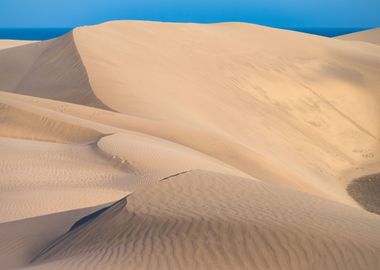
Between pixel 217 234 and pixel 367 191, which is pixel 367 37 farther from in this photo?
pixel 217 234

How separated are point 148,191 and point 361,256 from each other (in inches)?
104

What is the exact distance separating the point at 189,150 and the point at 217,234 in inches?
275

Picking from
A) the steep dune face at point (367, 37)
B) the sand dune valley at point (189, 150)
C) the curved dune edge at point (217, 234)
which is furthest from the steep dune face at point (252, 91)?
the steep dune face at point (367, 37)

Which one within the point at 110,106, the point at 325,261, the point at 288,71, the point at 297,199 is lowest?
the point at 288,71

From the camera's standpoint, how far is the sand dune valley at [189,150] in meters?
5.55

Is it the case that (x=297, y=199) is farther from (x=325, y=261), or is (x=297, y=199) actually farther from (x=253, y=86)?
(x=253, y=86)

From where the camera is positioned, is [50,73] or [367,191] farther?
[50,73]

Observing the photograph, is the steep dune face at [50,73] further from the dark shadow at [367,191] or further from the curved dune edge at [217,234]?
the curved dune edge at [217,234]

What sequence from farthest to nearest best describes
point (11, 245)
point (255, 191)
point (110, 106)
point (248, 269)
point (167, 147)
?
point (110, 106) → point (167, 147) → point (255, 191) → point (11, 245) → point (248, 269)

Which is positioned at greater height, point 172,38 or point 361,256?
point 361,256

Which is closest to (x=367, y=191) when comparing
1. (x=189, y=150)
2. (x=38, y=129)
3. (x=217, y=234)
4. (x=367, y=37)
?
(x=189, y=150)

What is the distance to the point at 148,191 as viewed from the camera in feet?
22.4

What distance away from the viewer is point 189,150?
12570mm

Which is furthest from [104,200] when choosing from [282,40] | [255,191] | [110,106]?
[282,40]
